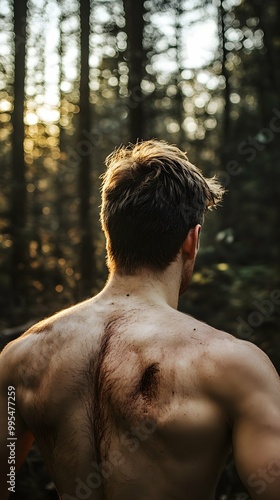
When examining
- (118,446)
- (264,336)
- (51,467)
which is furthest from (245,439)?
(264,336)

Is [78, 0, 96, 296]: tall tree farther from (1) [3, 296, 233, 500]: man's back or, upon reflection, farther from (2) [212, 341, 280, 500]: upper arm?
(2) [212, 341, 280, 500]: upper arm

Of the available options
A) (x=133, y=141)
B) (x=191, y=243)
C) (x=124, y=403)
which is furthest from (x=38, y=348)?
(x=133, y=141)

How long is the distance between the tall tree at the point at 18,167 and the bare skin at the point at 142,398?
9.99m

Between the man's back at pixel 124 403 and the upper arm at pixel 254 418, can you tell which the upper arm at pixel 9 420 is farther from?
the upper arm at pixel 254 418

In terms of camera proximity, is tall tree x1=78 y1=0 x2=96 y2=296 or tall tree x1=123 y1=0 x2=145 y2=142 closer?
tall tree x1=123 y1=0 x2=145 y2=142

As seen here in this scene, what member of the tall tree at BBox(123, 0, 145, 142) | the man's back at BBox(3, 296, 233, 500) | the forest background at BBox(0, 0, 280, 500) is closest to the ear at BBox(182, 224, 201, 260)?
the man's back at BBox(3, 296, 233, 500)

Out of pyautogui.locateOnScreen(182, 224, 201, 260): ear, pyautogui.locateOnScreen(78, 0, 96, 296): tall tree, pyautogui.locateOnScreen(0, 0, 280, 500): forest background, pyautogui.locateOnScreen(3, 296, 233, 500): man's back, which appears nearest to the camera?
pyautogui.locateOnScreen(3, 296, 233, 500): man's back

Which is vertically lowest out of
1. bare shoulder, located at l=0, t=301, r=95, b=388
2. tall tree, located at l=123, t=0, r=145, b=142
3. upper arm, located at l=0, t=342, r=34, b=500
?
upper arm, located at l=0, t=342, r=34, b=500

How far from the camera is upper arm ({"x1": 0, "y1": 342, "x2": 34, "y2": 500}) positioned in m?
2.37

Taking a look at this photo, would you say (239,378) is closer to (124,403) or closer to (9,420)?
(124,403)

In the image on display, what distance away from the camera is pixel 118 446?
6.72ft

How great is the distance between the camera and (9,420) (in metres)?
2.39

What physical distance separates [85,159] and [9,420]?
42.2ft

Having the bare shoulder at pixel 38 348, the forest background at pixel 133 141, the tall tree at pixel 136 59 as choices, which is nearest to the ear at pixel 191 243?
the bare shoulder at pixel 38 348
